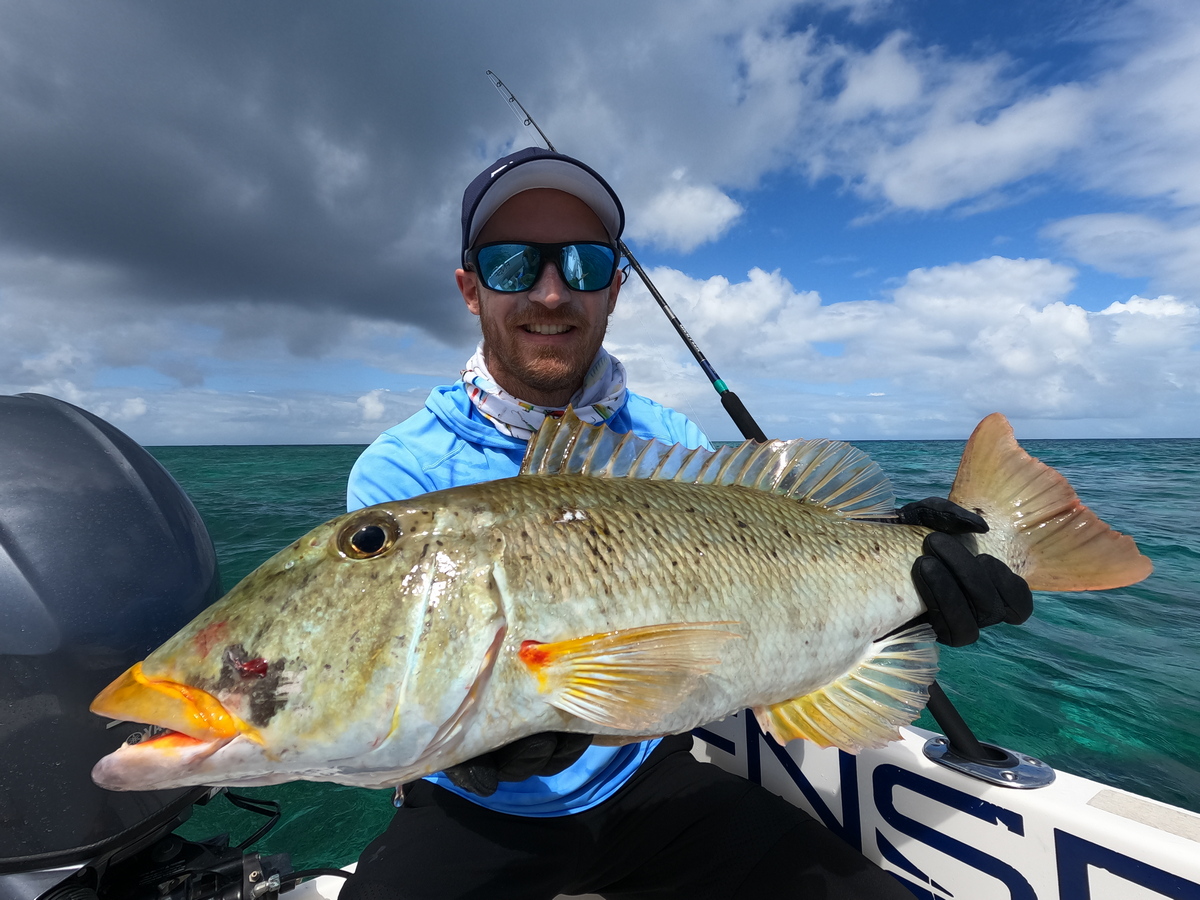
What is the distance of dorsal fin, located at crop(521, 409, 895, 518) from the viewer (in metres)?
1.80

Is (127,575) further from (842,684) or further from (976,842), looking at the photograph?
(976,842)

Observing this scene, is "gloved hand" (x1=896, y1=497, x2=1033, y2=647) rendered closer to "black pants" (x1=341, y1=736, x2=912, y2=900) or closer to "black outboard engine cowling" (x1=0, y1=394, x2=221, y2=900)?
"black pants" (x1=341, y1=736, x2=912, y2=900)

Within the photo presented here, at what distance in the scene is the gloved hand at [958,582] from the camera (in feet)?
6.45

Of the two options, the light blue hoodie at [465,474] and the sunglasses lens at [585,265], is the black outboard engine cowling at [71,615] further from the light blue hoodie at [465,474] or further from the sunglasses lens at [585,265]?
the sunglasses lens at [585,265]

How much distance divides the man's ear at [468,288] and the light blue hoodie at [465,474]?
0.51 metres

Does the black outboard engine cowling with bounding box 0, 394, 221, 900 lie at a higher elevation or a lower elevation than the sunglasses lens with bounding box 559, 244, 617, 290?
lower

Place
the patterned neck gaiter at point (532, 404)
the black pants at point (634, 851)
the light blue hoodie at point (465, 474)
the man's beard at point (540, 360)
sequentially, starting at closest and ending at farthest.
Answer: the black pants at point (634, 851), the light blue hoodie at point (465, 474), the patterned neck gaiter at point (532, 404), the man's beard at point (540, 360)

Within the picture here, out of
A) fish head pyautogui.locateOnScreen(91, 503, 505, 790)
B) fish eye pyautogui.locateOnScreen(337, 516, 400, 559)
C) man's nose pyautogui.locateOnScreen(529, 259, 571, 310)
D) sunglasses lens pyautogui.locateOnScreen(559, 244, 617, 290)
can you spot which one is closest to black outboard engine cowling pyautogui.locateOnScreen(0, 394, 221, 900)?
fish head pyautogui.locateOnScreen(91, 503, 505, 790)

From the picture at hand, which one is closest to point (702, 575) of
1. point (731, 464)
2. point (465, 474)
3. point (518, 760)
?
point (731, 464)

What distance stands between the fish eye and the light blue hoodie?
0.84 meters

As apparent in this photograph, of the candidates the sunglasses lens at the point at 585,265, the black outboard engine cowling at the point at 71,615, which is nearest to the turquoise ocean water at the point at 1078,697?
the black outboard engine cowling at the point at 71,615

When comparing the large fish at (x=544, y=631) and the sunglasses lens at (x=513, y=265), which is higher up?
the sunglasses lens at (x=513, y=265)

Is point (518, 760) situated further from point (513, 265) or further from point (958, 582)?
point (513, 265)

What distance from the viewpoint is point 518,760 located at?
150cm
